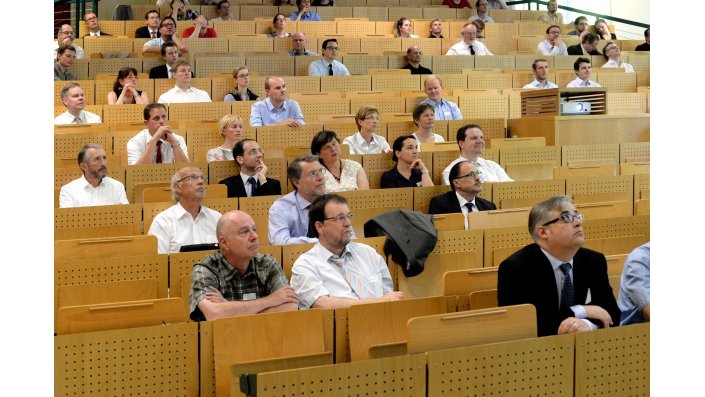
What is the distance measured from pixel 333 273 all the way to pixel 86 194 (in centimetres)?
214

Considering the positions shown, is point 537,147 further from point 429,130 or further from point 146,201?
point 146,201

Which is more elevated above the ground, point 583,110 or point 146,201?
point 583,110

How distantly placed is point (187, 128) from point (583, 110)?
10.8 ft

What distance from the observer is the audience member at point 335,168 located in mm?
6082

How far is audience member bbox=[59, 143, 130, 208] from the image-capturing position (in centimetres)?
565

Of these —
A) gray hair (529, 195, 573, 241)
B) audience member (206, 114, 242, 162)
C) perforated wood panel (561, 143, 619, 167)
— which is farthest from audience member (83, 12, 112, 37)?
gray hair (529, 195, 573, 241)

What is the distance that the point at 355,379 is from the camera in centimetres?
269

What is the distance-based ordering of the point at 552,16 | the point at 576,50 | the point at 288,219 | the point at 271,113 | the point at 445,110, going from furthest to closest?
the point at 552,16
the point at 576,50
the point at 445,110
the point at 271,113
the point at 288,219

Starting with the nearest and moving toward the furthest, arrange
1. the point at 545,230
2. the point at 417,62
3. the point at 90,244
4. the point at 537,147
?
the point at 545,230 < the point at 90,244 < the point at 537,147 < the point at 417,62

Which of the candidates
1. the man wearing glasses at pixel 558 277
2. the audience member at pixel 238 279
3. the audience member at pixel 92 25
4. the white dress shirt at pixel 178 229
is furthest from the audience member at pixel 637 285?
the audience member at pixel 92 25

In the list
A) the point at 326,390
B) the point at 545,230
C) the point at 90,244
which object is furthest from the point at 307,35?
the point at 326,390

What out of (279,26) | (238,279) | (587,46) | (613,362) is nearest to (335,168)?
(238,279)

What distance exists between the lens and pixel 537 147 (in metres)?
6.98

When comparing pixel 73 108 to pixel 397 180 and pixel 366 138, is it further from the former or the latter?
pixel 397 180
